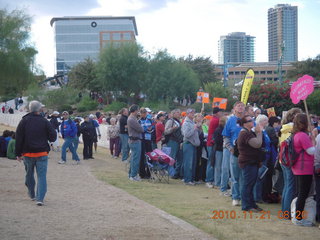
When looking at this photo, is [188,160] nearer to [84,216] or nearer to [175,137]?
[175,137]

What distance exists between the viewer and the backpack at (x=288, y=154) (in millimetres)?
8078

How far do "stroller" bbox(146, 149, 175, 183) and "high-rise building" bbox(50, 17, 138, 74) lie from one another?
133 metres

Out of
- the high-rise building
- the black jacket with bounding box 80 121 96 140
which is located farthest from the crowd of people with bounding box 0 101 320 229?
the high-rise building

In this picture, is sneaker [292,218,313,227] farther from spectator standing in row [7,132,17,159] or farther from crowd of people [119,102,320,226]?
spectator standing in row [7,132,17,159]

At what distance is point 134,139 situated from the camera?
1357cm

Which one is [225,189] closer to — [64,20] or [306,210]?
[306,210]

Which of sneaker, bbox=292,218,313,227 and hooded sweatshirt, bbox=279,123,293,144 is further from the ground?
hooded sweatshirt, bbox=279,123,293,144

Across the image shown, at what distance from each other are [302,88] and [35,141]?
5.47 metres

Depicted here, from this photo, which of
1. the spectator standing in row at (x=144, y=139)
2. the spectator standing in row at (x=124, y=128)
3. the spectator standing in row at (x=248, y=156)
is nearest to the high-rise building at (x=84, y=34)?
the spectator standing in row at (x=124, y=128)

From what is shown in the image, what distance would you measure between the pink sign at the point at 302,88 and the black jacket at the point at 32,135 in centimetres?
506

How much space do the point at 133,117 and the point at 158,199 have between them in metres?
3.27

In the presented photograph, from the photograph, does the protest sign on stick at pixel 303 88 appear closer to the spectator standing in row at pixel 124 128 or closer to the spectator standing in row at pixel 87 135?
the spectator standing in row at pixel 124 128

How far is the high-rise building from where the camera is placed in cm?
14562

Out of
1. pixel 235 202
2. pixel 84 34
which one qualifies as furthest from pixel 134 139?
pixel 84 34
